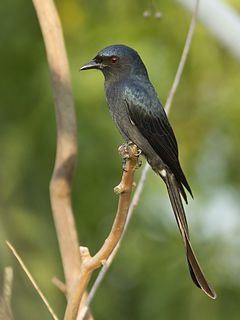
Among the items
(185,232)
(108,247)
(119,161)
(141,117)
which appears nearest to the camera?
(108,247)

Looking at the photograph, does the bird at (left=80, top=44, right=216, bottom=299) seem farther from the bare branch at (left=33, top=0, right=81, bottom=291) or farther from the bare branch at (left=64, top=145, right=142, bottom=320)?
the bare branch at (left=64, top=145, right=142, bottom=320)

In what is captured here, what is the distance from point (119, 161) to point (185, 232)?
2854 millimetres

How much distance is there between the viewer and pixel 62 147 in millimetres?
4793

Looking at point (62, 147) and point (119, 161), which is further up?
point (62, 147)

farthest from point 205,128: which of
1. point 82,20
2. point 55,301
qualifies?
point 55,301

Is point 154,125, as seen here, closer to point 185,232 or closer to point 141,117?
point 141,117

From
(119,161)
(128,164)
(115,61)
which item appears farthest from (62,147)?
(119,161)

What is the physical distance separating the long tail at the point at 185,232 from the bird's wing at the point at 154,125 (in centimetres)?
6

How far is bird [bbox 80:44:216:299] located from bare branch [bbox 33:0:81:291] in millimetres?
490

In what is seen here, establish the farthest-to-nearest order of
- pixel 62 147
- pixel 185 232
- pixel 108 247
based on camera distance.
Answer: pixel 185 232 < pixel 62 147 < pixel 108 247

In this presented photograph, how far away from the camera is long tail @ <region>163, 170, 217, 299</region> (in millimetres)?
4902

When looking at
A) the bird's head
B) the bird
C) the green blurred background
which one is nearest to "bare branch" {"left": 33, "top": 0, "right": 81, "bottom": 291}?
the bird

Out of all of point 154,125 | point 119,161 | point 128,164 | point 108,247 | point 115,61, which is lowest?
point 119,161

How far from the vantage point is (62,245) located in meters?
4.60
